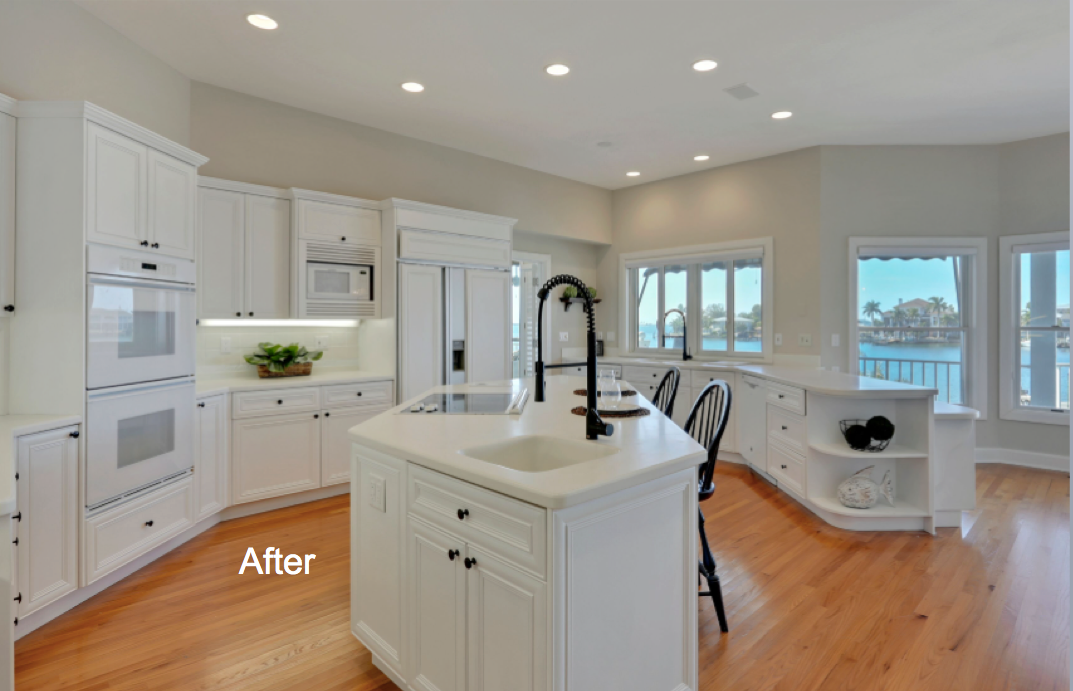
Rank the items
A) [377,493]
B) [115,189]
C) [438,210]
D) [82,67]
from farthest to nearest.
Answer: [438,210]
[82,67]
[115,189]
[377,493]

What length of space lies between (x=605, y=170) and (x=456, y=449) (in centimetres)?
469

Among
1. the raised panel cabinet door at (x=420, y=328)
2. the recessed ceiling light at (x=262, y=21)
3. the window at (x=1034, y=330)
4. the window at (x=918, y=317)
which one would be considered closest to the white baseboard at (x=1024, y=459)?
the window at (x=1034, y=330)

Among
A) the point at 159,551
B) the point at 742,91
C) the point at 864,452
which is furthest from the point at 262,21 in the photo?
the point at 864,452

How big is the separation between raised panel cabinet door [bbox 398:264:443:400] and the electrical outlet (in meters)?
2.30

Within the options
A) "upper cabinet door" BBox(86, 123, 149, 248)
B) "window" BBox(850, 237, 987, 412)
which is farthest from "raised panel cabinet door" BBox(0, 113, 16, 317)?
"window" BBox(850, 237, 987, 412)

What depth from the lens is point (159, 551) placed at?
2.98 meters

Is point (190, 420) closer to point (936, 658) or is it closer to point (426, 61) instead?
point (426, 61)

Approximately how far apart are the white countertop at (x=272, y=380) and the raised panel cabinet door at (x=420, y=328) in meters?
0.17

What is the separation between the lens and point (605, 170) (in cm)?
574

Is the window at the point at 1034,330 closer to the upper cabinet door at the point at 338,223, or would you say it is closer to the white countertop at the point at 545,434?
the white countertop at the point at 545,434

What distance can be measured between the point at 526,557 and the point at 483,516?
18 cm

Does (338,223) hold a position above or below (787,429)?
above

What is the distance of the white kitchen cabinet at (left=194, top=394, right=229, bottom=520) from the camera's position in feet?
10.5

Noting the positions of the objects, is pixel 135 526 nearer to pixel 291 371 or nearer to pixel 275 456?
pixel 275 456
